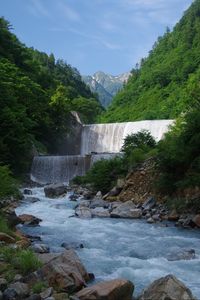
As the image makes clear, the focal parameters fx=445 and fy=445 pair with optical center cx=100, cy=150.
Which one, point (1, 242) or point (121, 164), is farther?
point (121, 164)

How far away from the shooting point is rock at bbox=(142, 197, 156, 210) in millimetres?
18192

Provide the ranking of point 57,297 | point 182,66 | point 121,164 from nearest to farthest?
point 57,297, point 121,164, point 182,66

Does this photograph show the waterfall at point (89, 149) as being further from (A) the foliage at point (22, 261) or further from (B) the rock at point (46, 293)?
(B) the rock at point (46, 293)

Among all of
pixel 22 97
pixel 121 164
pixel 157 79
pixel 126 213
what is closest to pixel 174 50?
pixel 157 79

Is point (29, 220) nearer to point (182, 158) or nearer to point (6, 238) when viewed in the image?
point (6, 238)

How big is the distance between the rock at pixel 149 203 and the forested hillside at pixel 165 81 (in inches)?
1862

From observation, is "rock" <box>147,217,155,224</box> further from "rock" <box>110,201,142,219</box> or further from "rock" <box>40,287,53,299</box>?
"rock" <box>40,287,53,299</box>

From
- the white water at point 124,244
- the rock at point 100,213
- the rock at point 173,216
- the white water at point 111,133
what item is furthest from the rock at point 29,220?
the white water at point 111,133

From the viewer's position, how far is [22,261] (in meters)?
8.48

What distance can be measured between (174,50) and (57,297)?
9269 centimetres

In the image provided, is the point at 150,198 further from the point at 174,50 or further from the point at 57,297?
the point at 174,50

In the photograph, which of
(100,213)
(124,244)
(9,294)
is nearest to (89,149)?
(100,213)

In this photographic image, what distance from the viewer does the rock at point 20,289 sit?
7.22 m

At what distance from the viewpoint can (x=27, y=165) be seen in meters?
36.1
